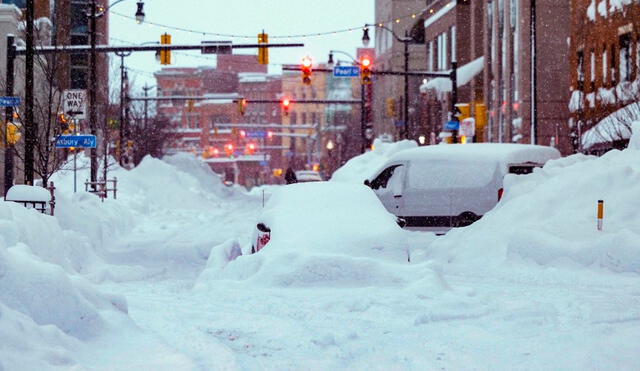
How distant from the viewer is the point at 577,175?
62.0 feet

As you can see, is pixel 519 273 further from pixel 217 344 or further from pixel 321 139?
pixel 321 139

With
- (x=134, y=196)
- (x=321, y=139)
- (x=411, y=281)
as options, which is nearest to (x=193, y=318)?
(x=411, y=281)

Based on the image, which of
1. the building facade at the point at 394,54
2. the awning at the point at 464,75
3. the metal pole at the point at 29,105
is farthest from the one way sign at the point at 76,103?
the building facade at the point at 394,54

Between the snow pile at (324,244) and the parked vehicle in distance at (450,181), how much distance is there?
298 inches

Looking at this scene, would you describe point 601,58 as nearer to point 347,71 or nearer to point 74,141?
point 347,71

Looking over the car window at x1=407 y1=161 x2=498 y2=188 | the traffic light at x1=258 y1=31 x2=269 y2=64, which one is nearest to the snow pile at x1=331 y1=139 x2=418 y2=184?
the traffic light at x1=258 y1=31 x2=269 y2=64

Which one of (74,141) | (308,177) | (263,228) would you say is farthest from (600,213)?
(308,177)

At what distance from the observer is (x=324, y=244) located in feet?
43.2

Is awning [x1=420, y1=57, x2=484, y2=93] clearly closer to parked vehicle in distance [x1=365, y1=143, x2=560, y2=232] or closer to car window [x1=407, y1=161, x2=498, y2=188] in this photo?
parked vehicle in distance [x1=365, y1=143, x2=560, y2=232]

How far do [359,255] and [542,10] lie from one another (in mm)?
46132

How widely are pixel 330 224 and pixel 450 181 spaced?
373 inches

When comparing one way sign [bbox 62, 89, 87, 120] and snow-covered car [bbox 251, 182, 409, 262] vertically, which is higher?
one way sign [bbox 62, 89, 87, 120]

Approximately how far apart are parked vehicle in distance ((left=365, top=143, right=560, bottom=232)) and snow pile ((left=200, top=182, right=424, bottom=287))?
7579mm

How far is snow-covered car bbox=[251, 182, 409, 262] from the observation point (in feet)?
43.4
